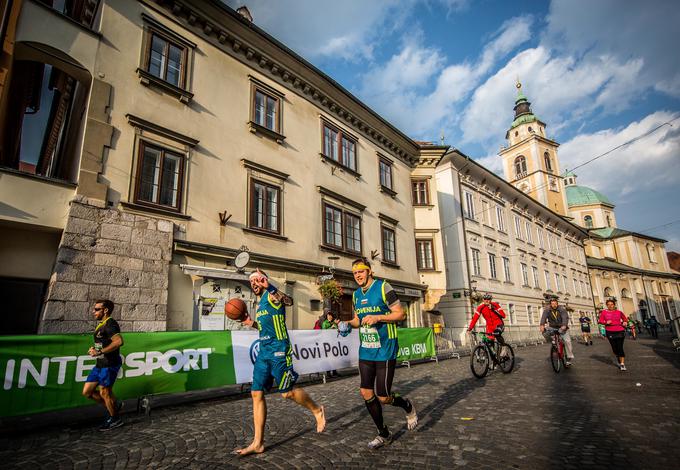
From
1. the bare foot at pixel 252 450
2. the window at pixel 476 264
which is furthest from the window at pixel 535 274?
the bare foot at pixel 252 450

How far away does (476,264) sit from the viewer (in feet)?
89.8

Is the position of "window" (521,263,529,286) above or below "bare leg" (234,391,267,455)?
above

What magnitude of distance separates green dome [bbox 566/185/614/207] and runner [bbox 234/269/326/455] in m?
79.5

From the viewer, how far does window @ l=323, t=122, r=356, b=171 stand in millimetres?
17770

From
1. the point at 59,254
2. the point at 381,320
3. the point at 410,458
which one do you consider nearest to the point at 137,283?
the point at 59,254

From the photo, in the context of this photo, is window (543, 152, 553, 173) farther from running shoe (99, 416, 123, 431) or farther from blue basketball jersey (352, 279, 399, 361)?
running shoe (99, 416, 123, 431)

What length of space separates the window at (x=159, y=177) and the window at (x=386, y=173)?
11.7 meters

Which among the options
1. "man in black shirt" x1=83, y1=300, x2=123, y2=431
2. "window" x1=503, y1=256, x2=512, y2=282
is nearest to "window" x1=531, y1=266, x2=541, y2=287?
"window" x1=503, y1=256, x2=512, y2=282

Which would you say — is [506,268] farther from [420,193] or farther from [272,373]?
[272,373]

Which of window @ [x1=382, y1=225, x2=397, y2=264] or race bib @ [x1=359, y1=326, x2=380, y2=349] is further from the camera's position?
window @ [x1=382, y1=225, x2=397, y2=264]

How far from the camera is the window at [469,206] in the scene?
1101 inches

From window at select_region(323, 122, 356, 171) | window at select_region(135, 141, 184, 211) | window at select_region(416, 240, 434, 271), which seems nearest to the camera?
window at select_region(135, 141, 184, 211)

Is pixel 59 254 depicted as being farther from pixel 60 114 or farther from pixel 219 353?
pixel 60 114

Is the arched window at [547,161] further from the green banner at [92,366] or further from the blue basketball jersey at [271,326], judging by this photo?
the blue basketball jersey at [271,326]
